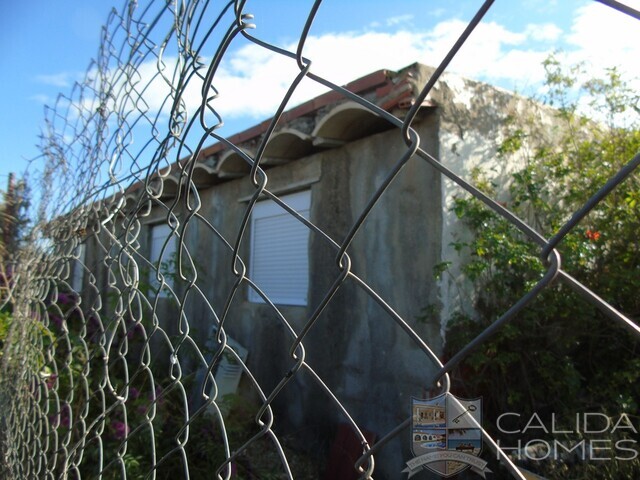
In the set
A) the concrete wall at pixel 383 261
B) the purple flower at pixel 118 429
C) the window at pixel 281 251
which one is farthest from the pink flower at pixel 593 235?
the purple flower at pixel 118 429

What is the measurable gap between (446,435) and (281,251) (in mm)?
5362

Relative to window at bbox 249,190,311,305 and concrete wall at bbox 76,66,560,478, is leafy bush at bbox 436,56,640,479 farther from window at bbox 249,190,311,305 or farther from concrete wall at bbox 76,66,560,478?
window at bbox 249,190,311,305

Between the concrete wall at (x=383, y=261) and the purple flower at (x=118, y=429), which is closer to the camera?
the purple flower at (x=118, y=429)

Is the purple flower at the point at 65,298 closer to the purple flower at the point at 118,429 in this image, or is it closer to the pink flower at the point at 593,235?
the purple flower at the point at 118,429

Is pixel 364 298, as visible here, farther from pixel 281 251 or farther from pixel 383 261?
pixel 281 251

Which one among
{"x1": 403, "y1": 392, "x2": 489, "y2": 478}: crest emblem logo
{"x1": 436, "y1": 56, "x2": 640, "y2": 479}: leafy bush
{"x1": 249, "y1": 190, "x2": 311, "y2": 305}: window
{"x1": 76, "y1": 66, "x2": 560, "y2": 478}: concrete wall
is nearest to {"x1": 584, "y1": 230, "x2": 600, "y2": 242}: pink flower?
{"x1": 436, "y1": 56, "x2": 640, "y2": 479}: leafy bush

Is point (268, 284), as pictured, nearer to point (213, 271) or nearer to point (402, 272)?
point (213, 271)

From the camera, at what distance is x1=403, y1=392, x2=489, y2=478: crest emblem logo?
733 millimetres

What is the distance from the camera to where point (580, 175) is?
4516 millimetres

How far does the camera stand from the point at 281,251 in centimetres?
608

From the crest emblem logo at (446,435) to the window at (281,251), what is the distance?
4868 mm

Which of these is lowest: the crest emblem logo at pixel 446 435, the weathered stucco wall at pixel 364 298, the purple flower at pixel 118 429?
the purple flower at pixel 118 429

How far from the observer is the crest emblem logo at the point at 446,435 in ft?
2.41

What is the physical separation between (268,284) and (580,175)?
3.42 m
